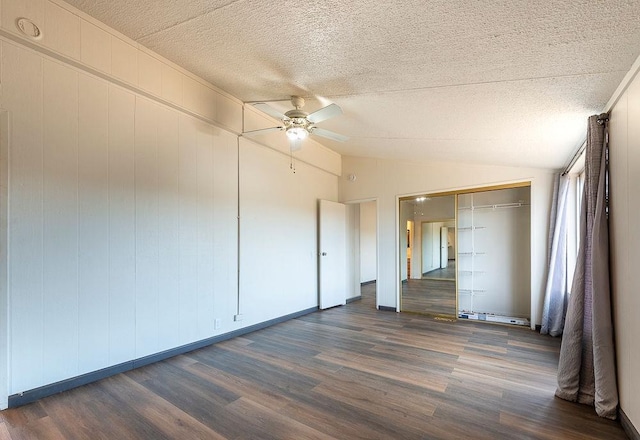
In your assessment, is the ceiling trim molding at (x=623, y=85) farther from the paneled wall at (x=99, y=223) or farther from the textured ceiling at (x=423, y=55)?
the paneled wall at (x=99, y=223)

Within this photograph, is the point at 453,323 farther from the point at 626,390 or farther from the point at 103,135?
the point at 103,135

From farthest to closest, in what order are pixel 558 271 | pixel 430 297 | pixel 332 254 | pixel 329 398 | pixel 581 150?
pixel 430 297
pixel 332 254
pixel 558 271
pixel 581 150
pixel 329 398

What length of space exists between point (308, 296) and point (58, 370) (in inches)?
142

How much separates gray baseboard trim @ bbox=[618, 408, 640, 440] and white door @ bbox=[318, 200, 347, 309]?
418 centimetres

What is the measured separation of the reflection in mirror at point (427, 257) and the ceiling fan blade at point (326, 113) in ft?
10.1

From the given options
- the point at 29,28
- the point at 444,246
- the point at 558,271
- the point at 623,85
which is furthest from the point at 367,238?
the point at 29,28

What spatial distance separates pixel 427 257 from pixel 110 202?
29.2ft

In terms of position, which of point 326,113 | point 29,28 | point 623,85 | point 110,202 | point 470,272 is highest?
point 29,28

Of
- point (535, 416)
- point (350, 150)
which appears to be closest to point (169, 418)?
point (535, 416)

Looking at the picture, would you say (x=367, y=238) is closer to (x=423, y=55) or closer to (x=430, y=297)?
(x=430, y=297)

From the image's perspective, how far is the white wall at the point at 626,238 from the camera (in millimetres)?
1897

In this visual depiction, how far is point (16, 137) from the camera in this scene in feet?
7.80

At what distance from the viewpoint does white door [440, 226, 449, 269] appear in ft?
37.3

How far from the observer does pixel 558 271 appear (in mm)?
4160
